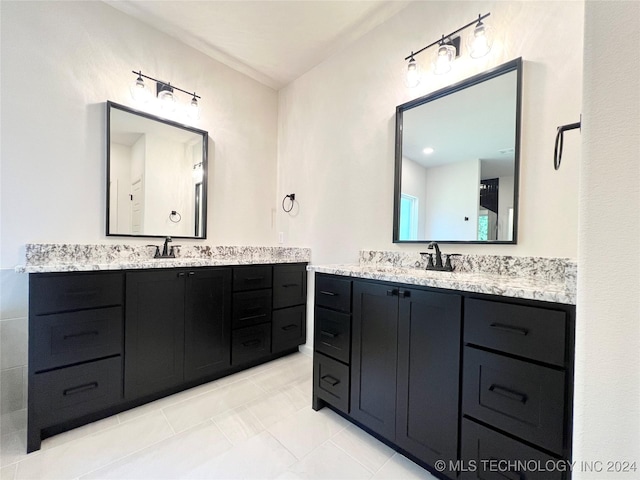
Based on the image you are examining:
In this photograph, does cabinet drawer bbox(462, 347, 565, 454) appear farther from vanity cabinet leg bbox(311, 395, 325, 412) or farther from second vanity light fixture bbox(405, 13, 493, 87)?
second vanity light fixture bbox(405, 13, 493, 87)

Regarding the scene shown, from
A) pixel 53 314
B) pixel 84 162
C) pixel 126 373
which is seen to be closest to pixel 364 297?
pixel 126 373

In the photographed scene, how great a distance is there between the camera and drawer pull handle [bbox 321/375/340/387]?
5.46 feet

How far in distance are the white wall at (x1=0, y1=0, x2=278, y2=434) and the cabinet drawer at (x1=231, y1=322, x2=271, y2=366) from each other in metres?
1.08

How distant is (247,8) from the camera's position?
2.00 meters

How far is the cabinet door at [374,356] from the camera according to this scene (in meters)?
1.39

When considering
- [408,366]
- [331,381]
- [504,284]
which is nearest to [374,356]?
[408,366]

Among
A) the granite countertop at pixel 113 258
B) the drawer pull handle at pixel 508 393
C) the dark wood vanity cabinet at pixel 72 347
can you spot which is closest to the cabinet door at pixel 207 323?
the granite countertop at pixel 113 258

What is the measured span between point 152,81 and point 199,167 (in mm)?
725

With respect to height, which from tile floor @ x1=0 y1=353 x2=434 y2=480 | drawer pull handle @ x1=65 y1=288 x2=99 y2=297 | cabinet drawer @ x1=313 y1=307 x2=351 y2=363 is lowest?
tile floor @ x1=0 y1=353 x2=434 y2=480

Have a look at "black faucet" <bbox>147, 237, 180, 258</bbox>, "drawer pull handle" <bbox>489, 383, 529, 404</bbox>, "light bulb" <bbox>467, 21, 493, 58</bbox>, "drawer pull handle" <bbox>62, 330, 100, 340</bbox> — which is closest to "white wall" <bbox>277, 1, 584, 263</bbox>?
"light bulb" <bbox>467, 21, 493, 58</bbox>

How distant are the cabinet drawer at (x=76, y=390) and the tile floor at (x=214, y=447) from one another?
140 millimetres

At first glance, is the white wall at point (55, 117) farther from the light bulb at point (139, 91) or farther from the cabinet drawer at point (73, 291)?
the cabinet drawer at point (73, 291)

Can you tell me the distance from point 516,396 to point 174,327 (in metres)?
1.90

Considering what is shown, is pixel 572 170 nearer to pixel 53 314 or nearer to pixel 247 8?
pixel 247 8
